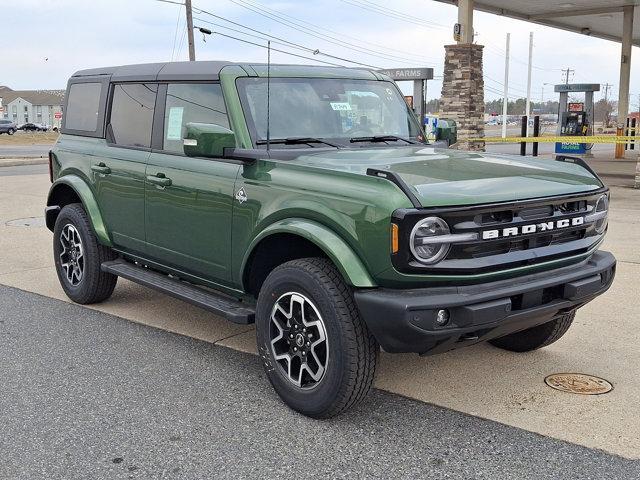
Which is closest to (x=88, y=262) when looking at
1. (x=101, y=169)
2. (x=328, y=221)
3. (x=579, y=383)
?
(x=101, y=169)

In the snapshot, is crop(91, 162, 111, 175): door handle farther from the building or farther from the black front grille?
the building

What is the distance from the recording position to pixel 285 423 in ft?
12.4

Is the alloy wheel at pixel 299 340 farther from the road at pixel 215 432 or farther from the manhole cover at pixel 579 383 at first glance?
the manhole cover at pixel 579 383

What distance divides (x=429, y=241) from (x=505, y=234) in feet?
1.51

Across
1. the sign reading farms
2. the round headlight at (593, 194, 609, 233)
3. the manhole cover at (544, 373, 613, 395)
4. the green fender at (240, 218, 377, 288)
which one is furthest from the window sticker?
the sign reading farms

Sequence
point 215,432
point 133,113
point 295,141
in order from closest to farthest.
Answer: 1. point 215,432
2. point 295,141
3. point 133,113

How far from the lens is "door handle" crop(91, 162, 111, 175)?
18.0 ft

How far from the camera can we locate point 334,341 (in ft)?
11.7

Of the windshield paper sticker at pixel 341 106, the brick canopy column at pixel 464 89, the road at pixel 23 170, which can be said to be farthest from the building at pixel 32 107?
the windshield paper sticker at pixel 341 106

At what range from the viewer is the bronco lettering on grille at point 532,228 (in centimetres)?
349

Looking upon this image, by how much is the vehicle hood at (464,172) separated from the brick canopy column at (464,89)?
13.1 meters

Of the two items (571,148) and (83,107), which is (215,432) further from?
(571,148)

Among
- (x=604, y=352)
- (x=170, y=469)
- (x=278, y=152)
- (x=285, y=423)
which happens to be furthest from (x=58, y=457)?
(x=604, y=352)

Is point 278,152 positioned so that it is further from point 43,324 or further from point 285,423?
point 43,324
